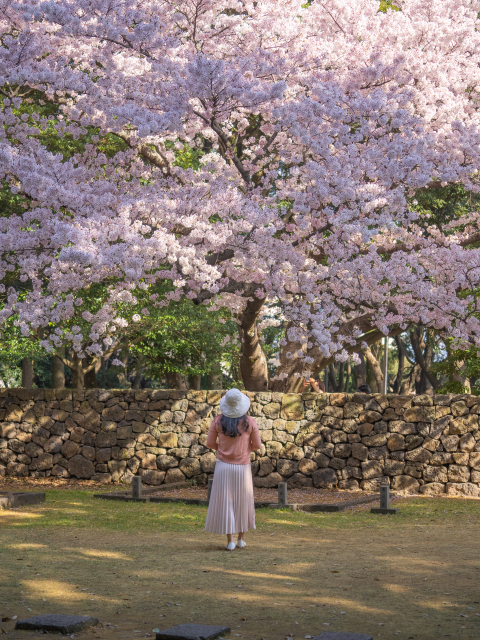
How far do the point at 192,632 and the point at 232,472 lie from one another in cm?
303

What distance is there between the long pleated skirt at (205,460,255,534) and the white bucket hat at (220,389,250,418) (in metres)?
0.49

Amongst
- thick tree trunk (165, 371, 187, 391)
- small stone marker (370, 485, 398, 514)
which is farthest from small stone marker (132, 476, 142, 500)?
thick tree trunk (165, 371, 187, 391)

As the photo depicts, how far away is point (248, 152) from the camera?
11.7m

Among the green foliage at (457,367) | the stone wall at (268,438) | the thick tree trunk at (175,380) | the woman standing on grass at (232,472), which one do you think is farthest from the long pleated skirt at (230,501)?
the thick tree trunk at (175,380)

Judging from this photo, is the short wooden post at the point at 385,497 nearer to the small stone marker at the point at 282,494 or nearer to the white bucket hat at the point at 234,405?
the small stone marker at the point at 282,494

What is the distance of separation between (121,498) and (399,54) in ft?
26.2

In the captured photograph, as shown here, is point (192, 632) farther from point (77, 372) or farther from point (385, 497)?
point (77, 372)

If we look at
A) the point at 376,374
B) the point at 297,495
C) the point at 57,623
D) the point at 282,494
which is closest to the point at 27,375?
the point at 376,374

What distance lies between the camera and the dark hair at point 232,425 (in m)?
7.23

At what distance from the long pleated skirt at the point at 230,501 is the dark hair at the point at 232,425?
1.01 ft

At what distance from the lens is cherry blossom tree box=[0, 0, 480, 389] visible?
924cm

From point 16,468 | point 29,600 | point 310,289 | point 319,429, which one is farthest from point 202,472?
point 29,600

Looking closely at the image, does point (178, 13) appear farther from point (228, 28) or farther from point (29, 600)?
point (29, 600)

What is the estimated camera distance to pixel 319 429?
44.6 feet
